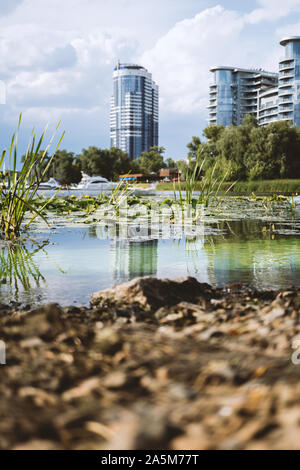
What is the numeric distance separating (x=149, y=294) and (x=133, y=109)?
415ft

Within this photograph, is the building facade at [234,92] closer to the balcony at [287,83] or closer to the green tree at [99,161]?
the balcony at [287,83]

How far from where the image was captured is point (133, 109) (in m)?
124

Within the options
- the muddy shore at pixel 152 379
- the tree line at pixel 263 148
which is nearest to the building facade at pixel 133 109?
the tree line at pixel 263 148

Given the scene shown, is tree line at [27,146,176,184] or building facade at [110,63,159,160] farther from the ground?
building facade at [110,63,159,160]

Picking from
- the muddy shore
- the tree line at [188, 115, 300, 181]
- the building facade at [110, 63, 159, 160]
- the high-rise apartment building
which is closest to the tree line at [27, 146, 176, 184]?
the tree line at [188, 115, 300, 181]

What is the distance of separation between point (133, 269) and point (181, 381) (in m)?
2.14

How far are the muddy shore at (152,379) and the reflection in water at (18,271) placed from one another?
0.70 m

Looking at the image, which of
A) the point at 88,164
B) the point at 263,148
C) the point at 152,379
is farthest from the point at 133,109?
the point at 152,379

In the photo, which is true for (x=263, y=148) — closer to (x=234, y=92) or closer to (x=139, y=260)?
(x=139, y=260)

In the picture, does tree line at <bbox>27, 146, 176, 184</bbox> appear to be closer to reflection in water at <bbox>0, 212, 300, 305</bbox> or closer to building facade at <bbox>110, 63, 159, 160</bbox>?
building facade at <bbox>110, 63, 159, 160</bbox>

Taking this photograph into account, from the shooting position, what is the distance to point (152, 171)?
80750 mm

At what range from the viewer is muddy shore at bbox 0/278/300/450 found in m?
1.04

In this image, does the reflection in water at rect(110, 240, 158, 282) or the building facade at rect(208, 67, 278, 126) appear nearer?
the reflection in water at rect(110, 240, 158, 282)

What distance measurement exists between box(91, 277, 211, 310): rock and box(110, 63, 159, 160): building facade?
122409 millimetres
